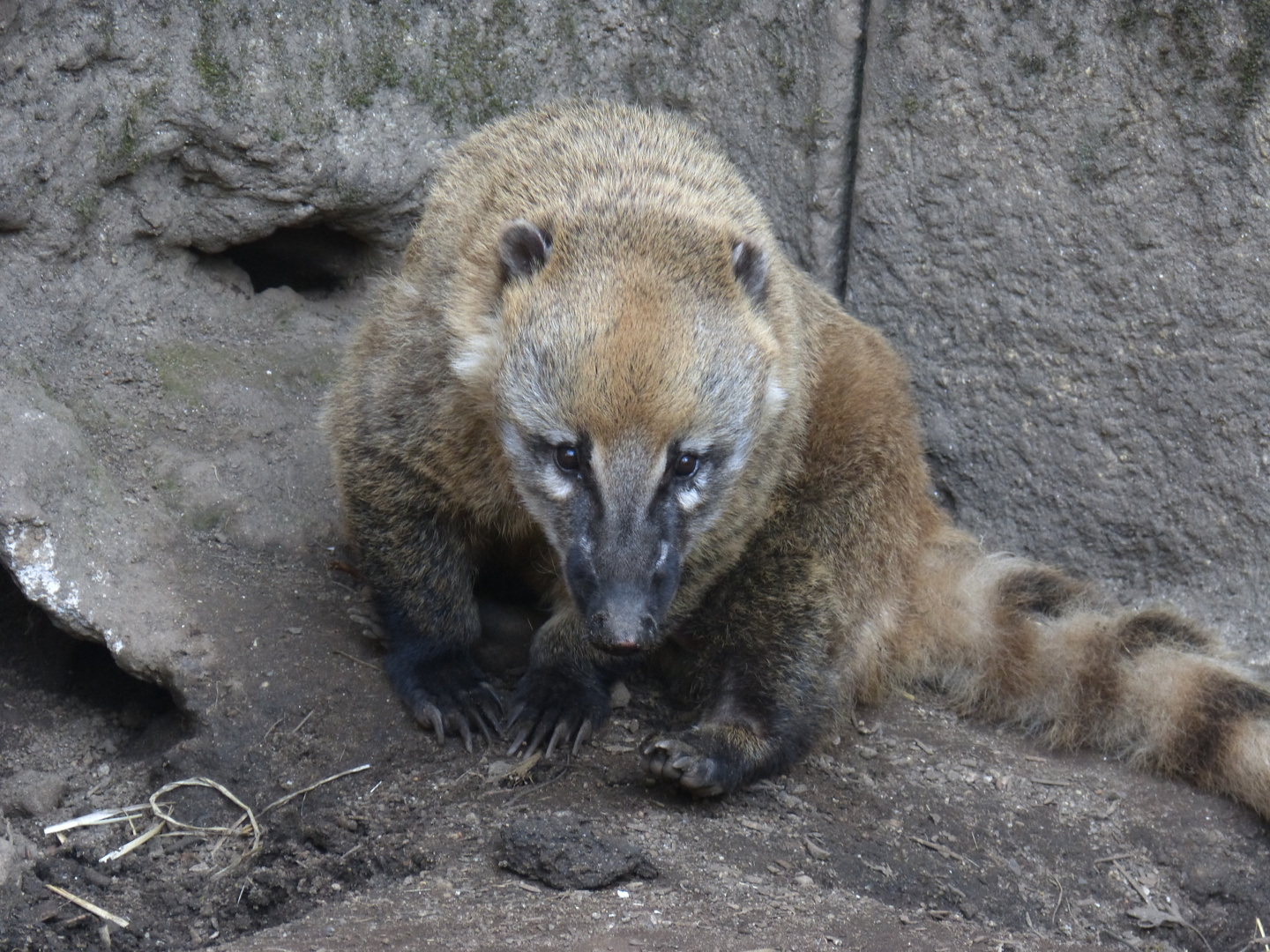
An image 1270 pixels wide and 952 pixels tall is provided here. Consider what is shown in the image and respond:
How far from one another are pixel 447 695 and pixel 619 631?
1.16 metres

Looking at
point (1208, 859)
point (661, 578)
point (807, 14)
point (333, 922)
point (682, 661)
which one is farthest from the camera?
point (807, 14)

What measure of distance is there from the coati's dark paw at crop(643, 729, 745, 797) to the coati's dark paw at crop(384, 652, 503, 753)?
0.61 meters

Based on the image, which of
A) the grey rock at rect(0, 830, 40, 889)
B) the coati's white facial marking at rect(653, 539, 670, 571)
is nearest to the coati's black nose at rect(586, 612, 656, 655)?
the coati's white facial marking at rect(653, 539, 670, 571)

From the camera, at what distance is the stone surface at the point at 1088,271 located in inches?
177

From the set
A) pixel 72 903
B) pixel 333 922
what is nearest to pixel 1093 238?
pixel 333 922

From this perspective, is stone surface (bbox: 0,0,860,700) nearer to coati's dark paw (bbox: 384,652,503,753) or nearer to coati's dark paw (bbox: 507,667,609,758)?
coati's dark paw (bbox: 384,652,503,753)

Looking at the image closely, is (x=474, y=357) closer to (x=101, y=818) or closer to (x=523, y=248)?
(x=523, y=248)

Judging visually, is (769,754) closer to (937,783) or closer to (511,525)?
(937,783)

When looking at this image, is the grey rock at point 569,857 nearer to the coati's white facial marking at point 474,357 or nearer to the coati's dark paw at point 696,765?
the coati's dark paw at point 696,765

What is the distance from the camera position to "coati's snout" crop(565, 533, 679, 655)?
136 inches

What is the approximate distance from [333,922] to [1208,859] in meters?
2.79

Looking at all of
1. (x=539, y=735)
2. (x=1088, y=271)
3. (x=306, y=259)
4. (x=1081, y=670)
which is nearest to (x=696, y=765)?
(x=539, y=735)

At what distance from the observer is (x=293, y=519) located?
508cm

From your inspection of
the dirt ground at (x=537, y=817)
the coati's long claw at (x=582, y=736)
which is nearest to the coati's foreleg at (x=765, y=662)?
the dirt ground at (x=537, y=817)
